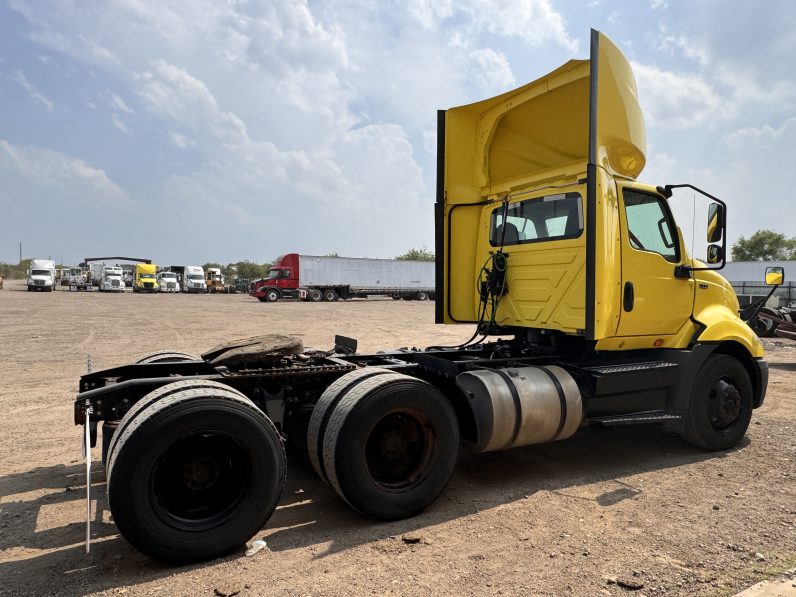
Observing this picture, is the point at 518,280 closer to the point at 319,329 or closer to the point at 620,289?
the point at 620,289

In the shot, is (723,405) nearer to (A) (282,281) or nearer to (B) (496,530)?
(B) (496,530)

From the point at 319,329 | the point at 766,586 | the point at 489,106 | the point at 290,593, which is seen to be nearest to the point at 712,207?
the point at 489,106

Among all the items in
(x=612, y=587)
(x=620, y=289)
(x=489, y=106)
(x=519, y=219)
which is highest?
(x=489, y=106)

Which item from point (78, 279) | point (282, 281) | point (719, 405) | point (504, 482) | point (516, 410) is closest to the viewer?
point (516, 410)

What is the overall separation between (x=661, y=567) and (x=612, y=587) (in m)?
0.45

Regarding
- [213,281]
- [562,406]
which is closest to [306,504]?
[562,406]

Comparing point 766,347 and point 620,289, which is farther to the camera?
point 766,347

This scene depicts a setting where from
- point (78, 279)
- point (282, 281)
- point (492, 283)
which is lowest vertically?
point (492, 283)

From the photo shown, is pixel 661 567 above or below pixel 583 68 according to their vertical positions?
below

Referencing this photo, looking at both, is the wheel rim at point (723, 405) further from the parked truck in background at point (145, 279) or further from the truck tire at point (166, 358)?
the parked truck in background at point (145, 279)

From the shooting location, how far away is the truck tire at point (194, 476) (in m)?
3.07

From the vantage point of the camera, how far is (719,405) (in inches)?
220

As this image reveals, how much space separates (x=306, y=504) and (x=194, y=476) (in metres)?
1.07

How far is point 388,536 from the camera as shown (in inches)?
144
